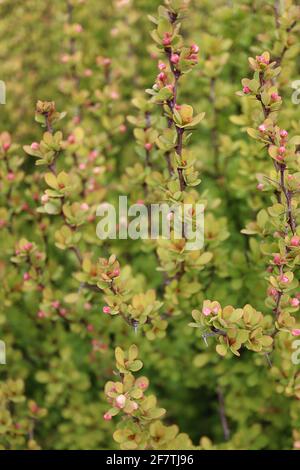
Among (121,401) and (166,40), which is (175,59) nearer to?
(166,40)

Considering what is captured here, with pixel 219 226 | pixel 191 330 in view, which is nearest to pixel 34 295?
pixel 191 330

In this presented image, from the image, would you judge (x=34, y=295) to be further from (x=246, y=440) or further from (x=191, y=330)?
(x=246, y=440)

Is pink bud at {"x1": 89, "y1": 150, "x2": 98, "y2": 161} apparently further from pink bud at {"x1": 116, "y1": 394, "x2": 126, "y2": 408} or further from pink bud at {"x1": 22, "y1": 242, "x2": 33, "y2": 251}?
pink bud at {"x1": 116, "y1": 394, "x2": 126, "y2": 408}

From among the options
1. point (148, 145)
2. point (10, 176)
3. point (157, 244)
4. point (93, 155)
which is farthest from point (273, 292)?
point (10, 176)

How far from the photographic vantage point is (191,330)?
6.33 feet

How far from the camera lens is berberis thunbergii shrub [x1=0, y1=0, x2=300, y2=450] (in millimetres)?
1507

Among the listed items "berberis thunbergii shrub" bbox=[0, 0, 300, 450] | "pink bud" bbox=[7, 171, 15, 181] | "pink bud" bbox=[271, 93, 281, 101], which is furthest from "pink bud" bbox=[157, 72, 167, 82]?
"pink bud" bbox=[7, 171, 15, 181]

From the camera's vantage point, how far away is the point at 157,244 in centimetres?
175

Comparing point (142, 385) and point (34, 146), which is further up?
point (34, 146)

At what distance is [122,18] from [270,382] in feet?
5.87

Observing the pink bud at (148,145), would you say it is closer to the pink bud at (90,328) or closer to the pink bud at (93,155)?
the pink bud at (93,155)

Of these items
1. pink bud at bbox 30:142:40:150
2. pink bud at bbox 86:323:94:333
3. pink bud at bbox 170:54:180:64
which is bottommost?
pink bud at bbox 86:323:94:333

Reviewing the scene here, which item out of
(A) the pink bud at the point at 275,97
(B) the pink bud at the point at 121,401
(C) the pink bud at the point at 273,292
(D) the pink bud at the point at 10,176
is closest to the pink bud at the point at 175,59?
(A) the pink bud at the point at 275,97

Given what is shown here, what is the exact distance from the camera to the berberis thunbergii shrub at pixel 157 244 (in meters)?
1.51
